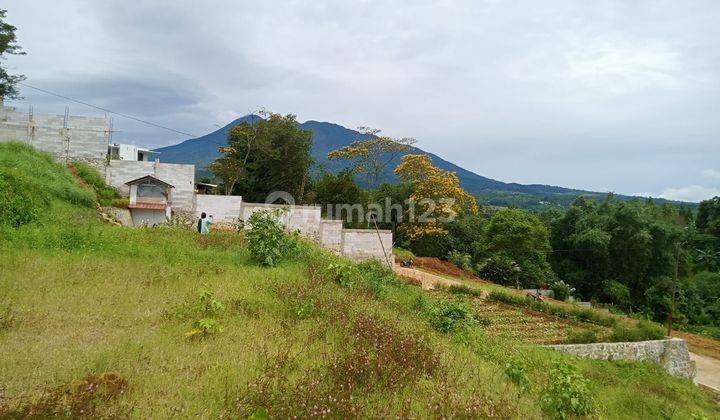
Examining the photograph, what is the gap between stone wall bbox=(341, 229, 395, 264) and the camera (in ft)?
58.9

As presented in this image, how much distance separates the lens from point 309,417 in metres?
3.32

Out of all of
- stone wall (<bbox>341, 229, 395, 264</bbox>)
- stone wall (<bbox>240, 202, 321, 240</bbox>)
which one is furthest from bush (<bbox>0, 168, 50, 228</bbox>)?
stone wall (<bbox>341, 229, 395, 264</bbox>)

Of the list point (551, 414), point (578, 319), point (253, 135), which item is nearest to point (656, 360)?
point (578, 319)

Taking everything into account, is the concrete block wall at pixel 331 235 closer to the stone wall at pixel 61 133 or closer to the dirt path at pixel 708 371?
the stone wall at pixel 61 133

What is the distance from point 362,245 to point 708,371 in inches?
541

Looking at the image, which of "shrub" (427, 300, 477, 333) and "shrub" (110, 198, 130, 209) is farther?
"shrub" (110, 198, 130, 209)

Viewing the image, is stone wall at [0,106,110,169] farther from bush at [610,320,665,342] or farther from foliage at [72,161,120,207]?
bush at [610,320,665,342]

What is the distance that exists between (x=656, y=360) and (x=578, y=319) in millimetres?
3394

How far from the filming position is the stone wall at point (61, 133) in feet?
60.3

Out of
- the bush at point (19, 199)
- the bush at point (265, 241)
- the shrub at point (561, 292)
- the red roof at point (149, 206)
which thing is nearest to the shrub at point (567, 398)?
the bush at point (265, 241)

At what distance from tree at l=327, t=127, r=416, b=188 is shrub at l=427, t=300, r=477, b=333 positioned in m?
23.8

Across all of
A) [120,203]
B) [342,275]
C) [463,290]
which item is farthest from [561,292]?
[120,203]

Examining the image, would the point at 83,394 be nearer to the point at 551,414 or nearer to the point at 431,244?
the point at 551,414

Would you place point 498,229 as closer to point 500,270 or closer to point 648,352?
point 500,270
